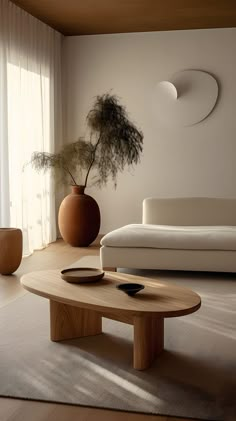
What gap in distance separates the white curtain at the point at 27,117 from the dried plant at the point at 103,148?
22cm

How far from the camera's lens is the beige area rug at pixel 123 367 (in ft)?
7.47

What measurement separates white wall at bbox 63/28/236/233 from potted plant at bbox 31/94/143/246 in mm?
550

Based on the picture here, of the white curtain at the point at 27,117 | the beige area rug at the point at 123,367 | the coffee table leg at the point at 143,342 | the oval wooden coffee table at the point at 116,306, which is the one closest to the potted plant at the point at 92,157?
the white curtain at the point at 27,117

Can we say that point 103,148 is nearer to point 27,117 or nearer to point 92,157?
point 92,157

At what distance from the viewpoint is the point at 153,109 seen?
6.80 m

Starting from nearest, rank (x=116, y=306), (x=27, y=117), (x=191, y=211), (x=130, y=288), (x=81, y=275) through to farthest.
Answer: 1. (x=116, y=306)
2. (x=130, y=288)
3. (x=81, y=275)
4. (x=191, y=211)
5. (x=27, y=117)

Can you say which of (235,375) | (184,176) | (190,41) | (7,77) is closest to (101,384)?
(235,375)

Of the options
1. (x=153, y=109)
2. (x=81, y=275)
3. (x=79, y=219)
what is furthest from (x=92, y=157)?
(x=81, y=275)

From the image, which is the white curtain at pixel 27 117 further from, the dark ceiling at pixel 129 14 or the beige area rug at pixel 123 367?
the beige area rug at pixel 123 367

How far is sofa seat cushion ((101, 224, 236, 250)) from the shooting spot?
4562 mm

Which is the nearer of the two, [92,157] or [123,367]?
[123,367]

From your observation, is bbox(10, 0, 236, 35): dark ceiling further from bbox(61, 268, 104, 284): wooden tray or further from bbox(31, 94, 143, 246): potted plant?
bbox(61, 268, 104, 284): wooden tray

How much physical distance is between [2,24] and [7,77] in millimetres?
485

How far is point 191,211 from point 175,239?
830 mm
